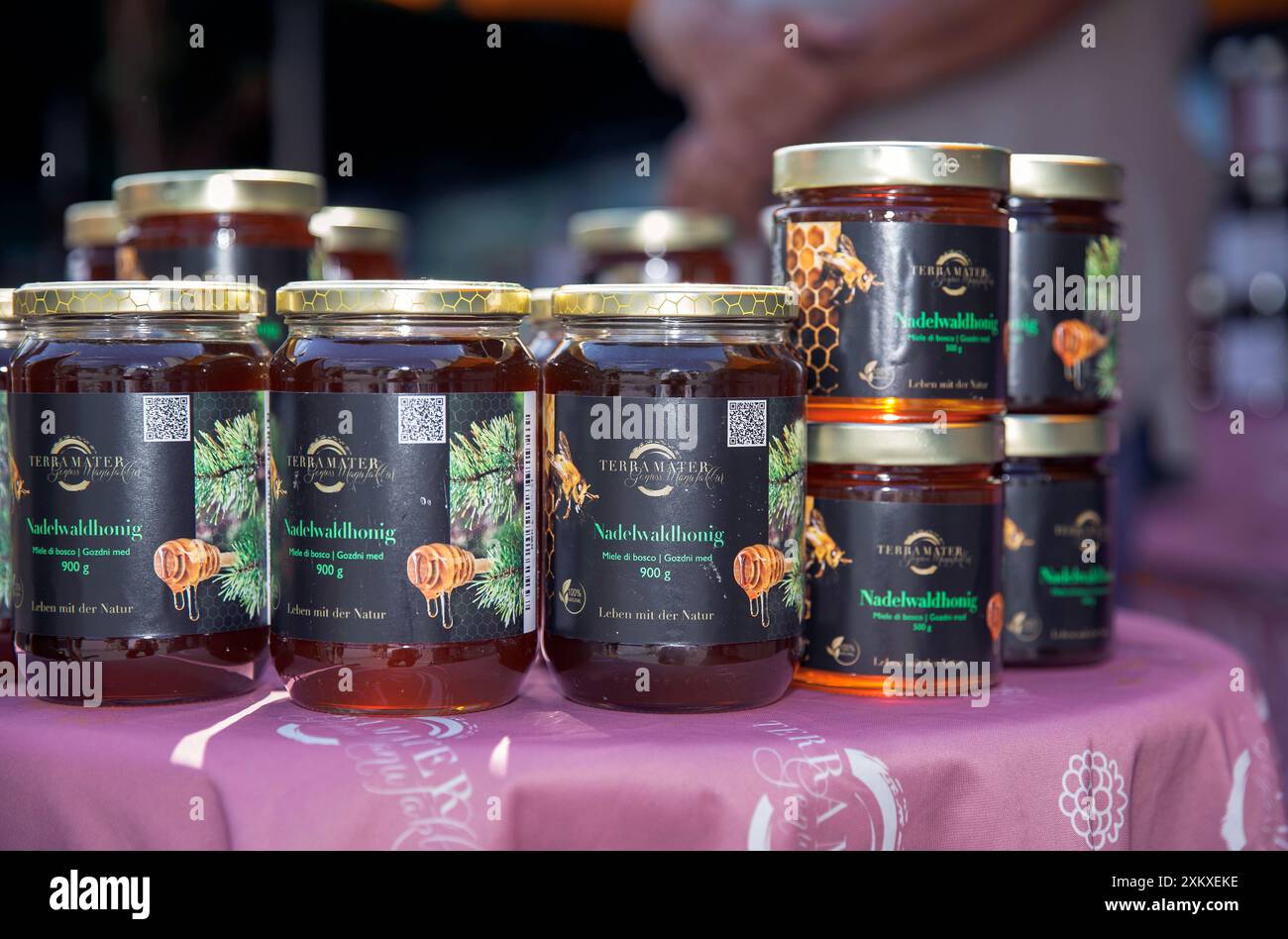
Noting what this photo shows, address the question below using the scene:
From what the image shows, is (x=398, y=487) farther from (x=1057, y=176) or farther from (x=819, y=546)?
(x=1057, y=176)

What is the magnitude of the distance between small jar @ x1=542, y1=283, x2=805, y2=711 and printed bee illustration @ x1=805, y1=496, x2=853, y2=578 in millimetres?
93

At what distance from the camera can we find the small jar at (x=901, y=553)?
4.20ft

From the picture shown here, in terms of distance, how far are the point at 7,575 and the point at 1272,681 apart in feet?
11.5

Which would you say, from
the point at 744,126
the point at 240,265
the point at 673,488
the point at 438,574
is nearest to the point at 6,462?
the point at 240,265

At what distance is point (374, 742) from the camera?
110cm

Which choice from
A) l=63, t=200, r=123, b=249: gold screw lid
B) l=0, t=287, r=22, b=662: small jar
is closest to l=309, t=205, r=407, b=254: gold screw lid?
l=63, t=200, r=123, b=249: gold screw lid

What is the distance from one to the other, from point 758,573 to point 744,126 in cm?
219

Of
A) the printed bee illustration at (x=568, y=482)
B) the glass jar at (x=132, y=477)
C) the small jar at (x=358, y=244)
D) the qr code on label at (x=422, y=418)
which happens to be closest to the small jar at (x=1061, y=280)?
the printed bee illustration at (x=568, y=482)

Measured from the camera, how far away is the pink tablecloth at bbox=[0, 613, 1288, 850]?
105cm

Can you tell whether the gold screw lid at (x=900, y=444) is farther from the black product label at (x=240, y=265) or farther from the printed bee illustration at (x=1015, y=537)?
the black product label at (x=240, y=265)

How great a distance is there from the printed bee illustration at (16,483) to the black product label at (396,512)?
23cm

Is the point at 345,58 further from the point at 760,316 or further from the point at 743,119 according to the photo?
the point at 760,316
